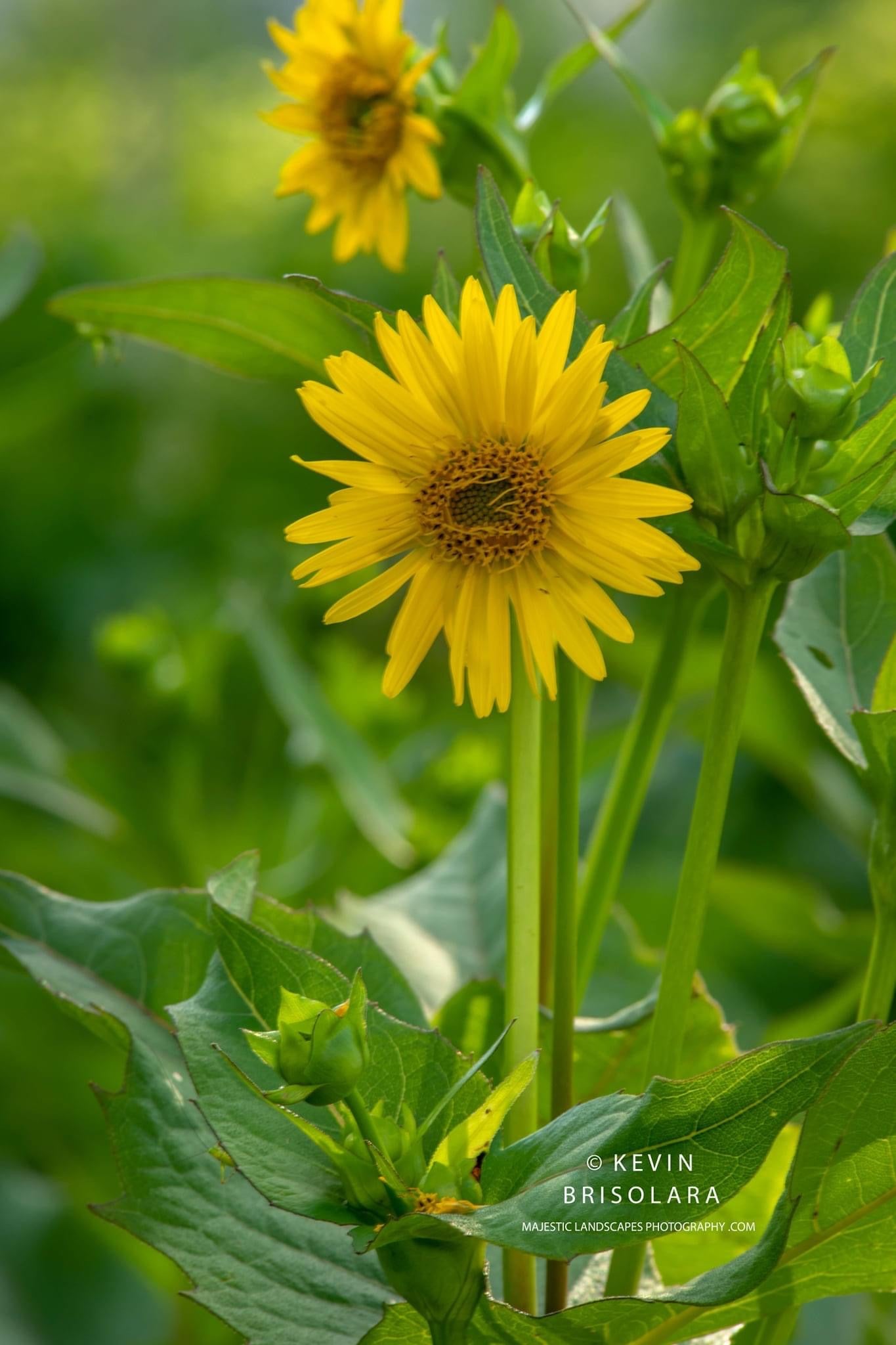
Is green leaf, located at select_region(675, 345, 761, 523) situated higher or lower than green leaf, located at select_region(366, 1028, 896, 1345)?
higher

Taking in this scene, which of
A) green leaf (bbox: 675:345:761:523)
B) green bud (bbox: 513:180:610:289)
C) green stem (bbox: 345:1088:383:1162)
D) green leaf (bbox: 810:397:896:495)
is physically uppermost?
green bud (bbox: 513:180:610:289)

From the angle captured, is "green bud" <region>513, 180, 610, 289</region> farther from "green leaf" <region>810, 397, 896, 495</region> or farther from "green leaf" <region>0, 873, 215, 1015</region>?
"green leaf" <region>0, 873, 215, 1015</region>

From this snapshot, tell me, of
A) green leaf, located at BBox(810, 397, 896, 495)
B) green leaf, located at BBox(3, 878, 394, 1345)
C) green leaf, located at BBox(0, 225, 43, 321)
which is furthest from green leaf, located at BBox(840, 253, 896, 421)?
green leaf, located at BBox(0, 225, 43, 321)

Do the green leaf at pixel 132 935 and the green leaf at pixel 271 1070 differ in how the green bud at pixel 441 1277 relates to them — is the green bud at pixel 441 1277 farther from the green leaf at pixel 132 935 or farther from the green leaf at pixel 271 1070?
the green leaf at pixel 132 935

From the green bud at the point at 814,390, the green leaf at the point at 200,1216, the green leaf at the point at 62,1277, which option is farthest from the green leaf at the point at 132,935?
the green leaf at the point at 62,1277

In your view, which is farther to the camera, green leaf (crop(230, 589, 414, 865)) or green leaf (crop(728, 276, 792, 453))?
green leaf (crop(230, 589, 414, 865))

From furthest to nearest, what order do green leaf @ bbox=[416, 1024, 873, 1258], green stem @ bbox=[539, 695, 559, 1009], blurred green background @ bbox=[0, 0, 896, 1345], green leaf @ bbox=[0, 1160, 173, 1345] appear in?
1. blurred green background @ bbox=[0, 0, 896, 1345]
2. green leaf @ bbox=[0, 1160, 173, 1345]
3. green stem @ bbox=[539, 695, 559, 1009]
4. green leaf @ bbox=[416, 1024, 873, 1258]

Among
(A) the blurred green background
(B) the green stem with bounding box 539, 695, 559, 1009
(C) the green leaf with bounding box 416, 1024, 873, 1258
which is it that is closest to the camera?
(C) the green leaf with bounding box 416, 1024, 873, 1258
